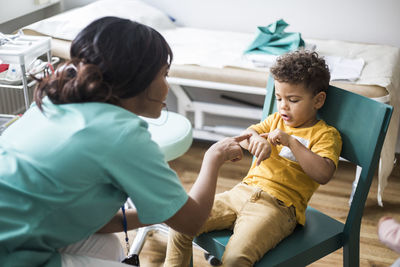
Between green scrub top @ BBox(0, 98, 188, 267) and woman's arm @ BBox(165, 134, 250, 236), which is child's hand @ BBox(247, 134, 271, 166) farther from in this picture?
green scrub top @ BBox(0, 98, 188, 267)

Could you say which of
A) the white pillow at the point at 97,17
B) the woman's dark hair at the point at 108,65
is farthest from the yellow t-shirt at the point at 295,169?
the white pillow at the point at 97,17

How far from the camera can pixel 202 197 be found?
1.06m

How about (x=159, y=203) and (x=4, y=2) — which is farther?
(x=4, y=2)

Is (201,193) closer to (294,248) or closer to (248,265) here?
(248,265)

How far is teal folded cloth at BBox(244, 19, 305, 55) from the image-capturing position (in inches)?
92.8

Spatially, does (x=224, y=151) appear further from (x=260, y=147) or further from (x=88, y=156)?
(x=88, y=156)

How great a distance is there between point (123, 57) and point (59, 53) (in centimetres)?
161

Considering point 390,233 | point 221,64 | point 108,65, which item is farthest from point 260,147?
point 221,64

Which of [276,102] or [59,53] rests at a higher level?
[276,102]

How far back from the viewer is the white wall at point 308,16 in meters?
2.68

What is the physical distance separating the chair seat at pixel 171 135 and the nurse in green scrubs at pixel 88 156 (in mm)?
638

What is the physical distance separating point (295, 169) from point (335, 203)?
0.96 metres

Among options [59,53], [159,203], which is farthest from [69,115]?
[59,53]

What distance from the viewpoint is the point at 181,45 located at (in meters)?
2.59
